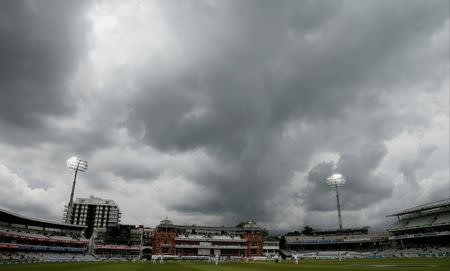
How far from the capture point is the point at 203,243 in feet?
395

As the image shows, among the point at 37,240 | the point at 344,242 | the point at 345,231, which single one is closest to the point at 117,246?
the point at 37,240

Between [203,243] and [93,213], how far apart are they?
100857 mm

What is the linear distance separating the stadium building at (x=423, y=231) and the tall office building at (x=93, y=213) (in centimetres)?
15123

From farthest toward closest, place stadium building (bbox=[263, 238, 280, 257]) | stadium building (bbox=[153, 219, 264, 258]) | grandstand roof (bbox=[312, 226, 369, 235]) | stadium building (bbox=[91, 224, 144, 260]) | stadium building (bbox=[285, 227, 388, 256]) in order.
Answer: grandstand roof (bbox=[312, 226, 369, 235]), stadium building (bbox=[263, 238, 280, 257]), stadium building (bbox=[153, 219, 264, 258]), stadium building (bbox=[285, 227, 388, 256]), stadium building (bbox=[91, 224, 144, 260])

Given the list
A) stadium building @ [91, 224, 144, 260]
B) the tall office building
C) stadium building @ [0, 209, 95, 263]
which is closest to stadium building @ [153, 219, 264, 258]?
stadium building @ [91, 224, 144, 260]

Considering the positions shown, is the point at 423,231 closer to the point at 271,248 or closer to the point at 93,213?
the point at 271,248

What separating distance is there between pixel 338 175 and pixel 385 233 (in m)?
24.3

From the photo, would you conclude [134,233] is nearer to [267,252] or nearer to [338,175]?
[267,252]

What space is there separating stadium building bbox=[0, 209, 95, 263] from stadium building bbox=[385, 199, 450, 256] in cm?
8736

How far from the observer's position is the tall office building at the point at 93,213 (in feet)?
626

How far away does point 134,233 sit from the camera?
145 metres

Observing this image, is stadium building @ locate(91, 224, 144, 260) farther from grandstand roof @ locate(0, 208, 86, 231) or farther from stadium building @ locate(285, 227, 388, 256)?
stadium building @ locate(285, 227, 388, 256)

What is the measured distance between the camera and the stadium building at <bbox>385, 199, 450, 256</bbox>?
277 ft

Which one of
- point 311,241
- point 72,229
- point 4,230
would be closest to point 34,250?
point 4,230
